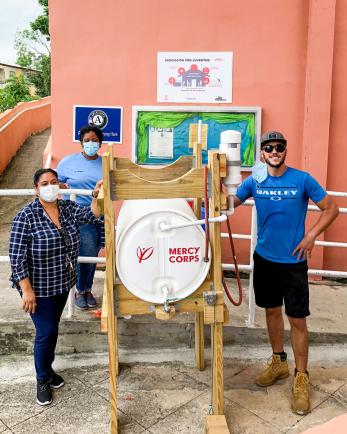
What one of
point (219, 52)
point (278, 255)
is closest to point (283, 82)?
point (219, 52)

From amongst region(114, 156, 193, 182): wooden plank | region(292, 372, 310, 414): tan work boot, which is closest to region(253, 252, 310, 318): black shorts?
region(292, 372, 310, 414): tan work boot

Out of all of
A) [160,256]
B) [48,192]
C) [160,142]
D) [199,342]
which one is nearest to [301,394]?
[199,342]

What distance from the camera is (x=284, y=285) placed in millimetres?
3074

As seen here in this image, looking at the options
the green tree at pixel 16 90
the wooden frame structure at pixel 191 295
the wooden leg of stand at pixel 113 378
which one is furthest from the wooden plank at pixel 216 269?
Answer: the green tree at pixel 16 90

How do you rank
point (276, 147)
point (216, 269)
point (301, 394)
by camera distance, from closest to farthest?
point (216, 269) < point (276, 147) < point (301, 394)

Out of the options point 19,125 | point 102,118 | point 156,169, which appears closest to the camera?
point 156,169

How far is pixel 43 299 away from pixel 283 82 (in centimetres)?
323

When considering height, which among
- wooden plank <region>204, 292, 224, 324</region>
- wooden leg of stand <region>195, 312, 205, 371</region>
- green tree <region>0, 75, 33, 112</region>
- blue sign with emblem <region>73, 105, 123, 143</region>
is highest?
green tree <region>0, 75, 33, 112</region>

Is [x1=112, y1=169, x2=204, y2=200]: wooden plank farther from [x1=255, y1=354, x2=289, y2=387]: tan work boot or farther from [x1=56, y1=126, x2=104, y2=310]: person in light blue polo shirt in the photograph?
[x1=255, y1=354, x2=289, y2=387]: tan work boot

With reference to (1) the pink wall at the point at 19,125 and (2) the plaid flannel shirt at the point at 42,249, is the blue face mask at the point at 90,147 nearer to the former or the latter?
(2) the plaid flannel shirt at the point at 42,249

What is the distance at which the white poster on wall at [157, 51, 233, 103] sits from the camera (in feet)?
15.8

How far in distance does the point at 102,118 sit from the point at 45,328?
2.53m

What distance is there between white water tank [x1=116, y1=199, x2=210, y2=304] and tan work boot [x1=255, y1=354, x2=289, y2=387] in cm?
105

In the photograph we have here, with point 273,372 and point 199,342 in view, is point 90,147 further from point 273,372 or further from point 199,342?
point 273,372
